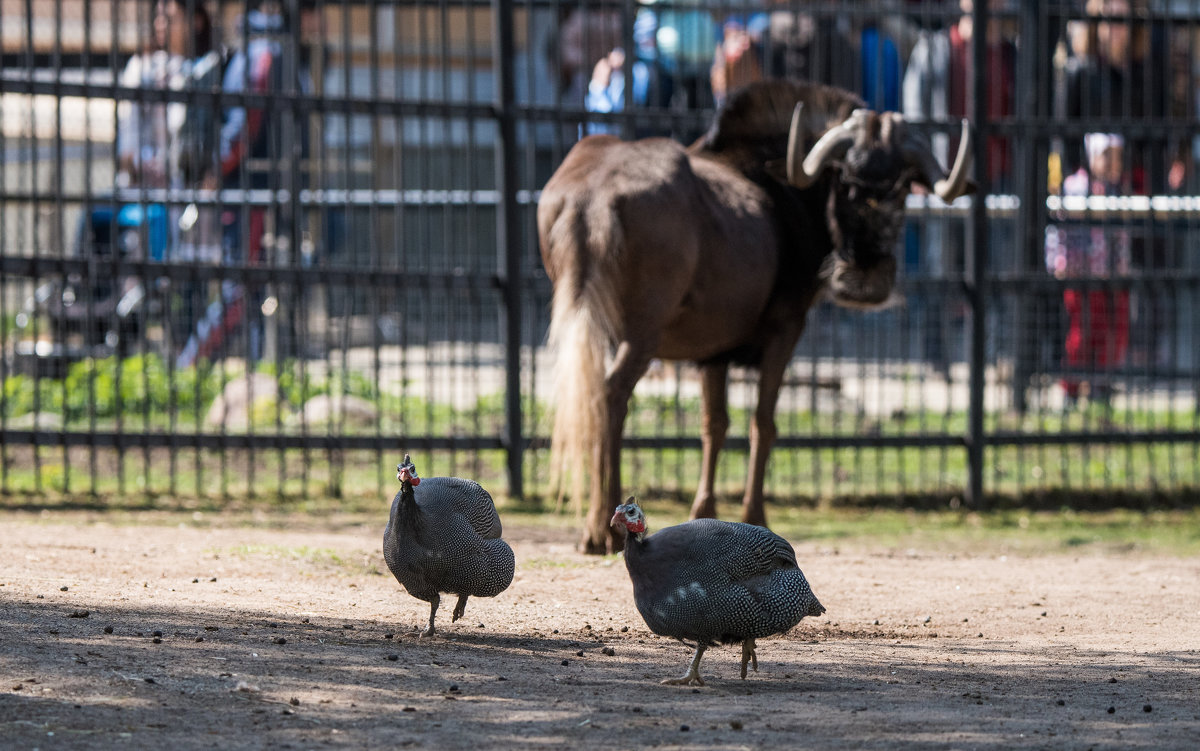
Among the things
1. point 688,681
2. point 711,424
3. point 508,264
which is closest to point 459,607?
point 688,681

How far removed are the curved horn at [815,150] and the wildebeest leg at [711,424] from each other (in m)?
1.16

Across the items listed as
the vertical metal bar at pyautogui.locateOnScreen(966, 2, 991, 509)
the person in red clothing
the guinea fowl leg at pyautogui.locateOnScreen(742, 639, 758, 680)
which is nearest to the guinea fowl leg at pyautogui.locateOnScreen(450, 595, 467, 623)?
the guinea fowl leg at pyautogui.locateOnScreen(742, 639, 758, 680)

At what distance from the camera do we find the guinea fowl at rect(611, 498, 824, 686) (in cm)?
497

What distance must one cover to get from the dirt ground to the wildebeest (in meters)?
0.87

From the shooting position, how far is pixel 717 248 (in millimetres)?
7984

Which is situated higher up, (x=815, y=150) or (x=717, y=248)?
(x=815, y=150)

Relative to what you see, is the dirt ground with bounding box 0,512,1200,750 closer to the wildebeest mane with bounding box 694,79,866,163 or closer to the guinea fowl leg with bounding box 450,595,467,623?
the guinea fowl leg with bounding box 450,595,467,623

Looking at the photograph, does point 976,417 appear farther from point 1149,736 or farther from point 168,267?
point 1149,736

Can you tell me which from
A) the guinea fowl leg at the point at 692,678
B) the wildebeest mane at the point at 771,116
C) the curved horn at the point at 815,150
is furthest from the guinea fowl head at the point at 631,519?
the wildebeest mane at the point at 771,116

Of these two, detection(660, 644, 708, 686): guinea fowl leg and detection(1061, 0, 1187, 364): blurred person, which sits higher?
detection(1061, 0, 1187, 364): blurred person

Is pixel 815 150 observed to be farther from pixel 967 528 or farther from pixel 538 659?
pixel 538 659

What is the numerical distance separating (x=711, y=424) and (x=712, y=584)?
3623mm

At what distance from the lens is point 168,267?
9039 millimetres

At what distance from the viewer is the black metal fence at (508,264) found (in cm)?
945
